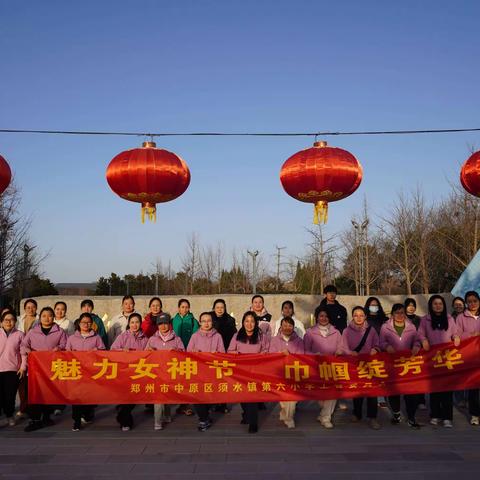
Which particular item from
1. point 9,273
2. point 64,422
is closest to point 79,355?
point 64,422

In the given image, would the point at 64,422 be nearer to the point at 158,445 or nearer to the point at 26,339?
the point at 26,339

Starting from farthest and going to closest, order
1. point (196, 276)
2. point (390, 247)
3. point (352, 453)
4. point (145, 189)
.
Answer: point (196, 276)
point (390, 247)
point (145, 189)
point (352, 453)

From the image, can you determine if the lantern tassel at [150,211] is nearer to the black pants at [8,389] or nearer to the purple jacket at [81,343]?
the purple jacket at [81,343]

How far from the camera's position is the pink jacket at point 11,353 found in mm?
5879

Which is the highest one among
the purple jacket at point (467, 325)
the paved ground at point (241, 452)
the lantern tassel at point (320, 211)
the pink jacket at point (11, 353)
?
the lantern tassel at point (320, 211)

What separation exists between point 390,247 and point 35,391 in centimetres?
1991

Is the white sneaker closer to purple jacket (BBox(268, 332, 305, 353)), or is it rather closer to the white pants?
the white pants

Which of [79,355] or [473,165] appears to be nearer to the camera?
[79,355]

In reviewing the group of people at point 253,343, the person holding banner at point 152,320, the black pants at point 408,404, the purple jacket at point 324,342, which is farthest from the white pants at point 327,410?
the person holding banner at point 152,320

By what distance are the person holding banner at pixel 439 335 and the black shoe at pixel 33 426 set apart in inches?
175

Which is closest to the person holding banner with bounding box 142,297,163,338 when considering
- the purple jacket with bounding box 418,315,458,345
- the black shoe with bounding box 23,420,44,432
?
the black shoe with bounding box 23,420,44,432

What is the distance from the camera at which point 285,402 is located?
605 cm

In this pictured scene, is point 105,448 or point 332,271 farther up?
point 332,271

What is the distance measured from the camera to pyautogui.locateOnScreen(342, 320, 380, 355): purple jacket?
605 cm
